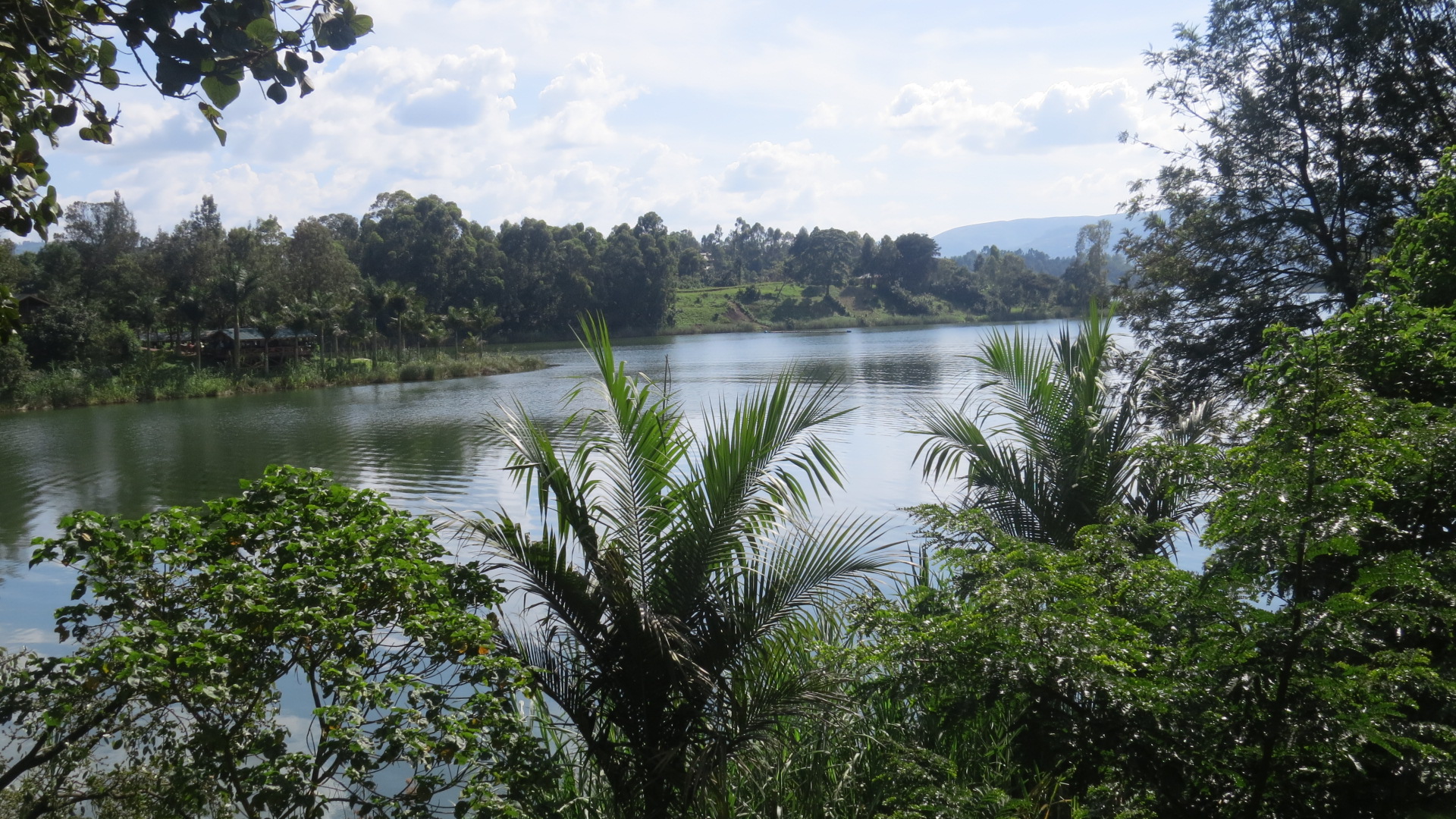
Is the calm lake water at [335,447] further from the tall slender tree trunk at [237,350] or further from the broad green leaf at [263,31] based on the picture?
the tall slender tree trunk at [237,350]

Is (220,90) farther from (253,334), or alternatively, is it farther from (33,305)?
(253,334)

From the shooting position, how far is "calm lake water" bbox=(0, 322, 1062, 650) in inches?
536

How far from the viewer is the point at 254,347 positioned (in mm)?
46531

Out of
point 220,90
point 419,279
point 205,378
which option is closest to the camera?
point 220,90

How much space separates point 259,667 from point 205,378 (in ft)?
129

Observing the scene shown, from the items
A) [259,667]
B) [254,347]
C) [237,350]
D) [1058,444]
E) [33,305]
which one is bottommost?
[259,667]

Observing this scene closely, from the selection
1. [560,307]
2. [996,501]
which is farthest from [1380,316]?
[560,307]

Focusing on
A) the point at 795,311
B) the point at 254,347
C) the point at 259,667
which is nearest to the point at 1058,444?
the point at 259,667

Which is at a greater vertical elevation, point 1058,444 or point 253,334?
point 253,334

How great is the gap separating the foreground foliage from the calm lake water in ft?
2.75

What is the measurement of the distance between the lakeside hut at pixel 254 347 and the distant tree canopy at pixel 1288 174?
40.5 meters

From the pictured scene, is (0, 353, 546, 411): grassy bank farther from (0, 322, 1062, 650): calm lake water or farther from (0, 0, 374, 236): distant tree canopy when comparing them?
(0, 0, 374, 236): distant tree canopy

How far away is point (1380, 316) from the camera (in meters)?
3.78

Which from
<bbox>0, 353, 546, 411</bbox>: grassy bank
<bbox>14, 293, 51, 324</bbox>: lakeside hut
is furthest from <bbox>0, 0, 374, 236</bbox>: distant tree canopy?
<bbox>14, 293, 51, 324</bbox>: lakeside hut
